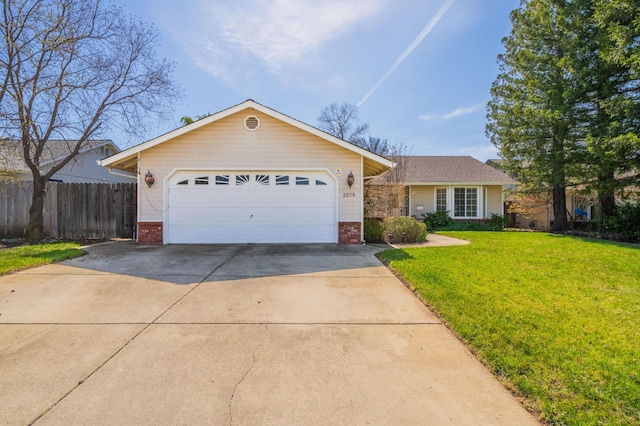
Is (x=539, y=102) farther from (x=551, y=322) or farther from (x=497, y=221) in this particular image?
(x=551, y=322)

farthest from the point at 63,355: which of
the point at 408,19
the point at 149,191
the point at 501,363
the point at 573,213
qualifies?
the point at 573,213

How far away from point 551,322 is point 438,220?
14.1 m

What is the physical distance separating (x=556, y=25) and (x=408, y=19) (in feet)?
31.9

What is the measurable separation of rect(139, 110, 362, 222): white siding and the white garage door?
0.28 meters

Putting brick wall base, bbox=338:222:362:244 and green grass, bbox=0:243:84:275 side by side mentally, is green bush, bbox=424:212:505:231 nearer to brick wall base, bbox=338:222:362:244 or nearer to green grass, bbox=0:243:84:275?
brick wall base, bbox=338:222:362:244

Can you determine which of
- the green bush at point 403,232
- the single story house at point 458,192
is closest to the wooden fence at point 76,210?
the green bush at point 403,232

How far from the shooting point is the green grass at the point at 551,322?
2504 millimetres

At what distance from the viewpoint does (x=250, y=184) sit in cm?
1037

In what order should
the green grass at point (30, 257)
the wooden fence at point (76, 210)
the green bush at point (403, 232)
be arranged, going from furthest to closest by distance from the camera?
1. the wooden fence at point (76, 210)
2. the green bush at point (403, 232)
3. the green grass at point (30, 257)

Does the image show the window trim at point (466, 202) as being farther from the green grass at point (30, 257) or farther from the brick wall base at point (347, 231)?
the green grass at point (30, 257)

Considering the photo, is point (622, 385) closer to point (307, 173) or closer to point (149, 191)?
point (307, 173)

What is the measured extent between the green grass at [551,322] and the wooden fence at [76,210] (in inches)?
384

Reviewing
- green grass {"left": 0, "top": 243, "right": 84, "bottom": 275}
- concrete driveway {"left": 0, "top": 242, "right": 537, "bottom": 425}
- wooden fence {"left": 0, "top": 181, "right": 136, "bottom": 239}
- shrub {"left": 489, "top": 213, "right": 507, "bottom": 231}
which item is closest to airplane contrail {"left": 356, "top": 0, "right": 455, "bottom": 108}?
shrub {"left": 489, "top": 213, "right": 507, "bottom": 231}

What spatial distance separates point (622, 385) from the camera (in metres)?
2.60
